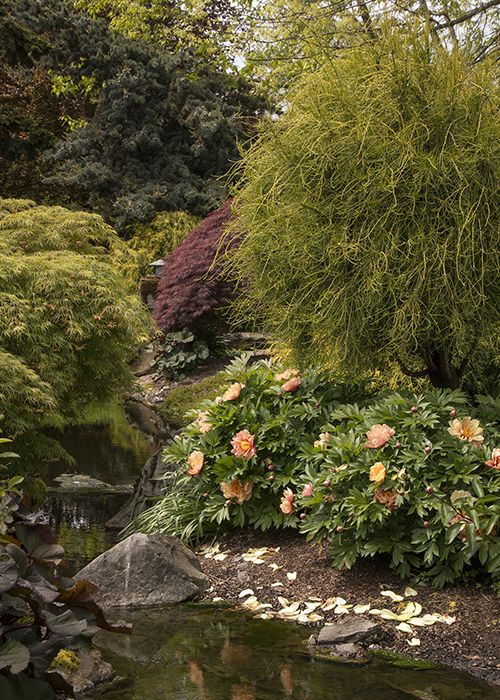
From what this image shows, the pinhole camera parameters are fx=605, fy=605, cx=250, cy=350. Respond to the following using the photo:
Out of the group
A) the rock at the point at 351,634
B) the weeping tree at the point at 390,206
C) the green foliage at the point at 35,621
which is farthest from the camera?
the weeping tree at the point at 390,206

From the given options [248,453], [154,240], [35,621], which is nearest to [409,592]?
[248,453]

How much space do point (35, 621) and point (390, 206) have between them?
2681mm

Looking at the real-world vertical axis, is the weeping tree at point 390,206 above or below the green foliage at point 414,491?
above

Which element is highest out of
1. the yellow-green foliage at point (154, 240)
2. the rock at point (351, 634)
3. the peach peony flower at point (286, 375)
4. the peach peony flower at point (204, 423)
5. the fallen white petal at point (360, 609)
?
the yellow-green foliage at point (154, 240)

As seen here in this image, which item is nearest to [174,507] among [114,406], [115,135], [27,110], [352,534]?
[352,534]

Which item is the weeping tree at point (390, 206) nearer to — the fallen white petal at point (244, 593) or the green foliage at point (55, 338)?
the fallen white petal at point (244, 593)

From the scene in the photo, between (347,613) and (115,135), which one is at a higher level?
(115,135)

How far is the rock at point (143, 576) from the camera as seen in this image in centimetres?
347

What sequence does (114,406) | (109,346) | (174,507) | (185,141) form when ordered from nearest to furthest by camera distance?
(174,507), (109,346), (114,406), (185,141)

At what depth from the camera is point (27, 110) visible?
17.9 metres

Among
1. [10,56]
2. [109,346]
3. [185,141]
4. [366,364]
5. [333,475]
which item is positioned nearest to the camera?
[333,475]

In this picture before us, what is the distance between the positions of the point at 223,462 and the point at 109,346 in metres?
2.43

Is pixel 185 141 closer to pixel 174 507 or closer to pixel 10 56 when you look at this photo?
pixel 10 56

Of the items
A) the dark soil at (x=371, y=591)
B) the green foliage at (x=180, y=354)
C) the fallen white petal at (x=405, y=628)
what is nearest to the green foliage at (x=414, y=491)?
the dark soil at (x=371, y=591)
